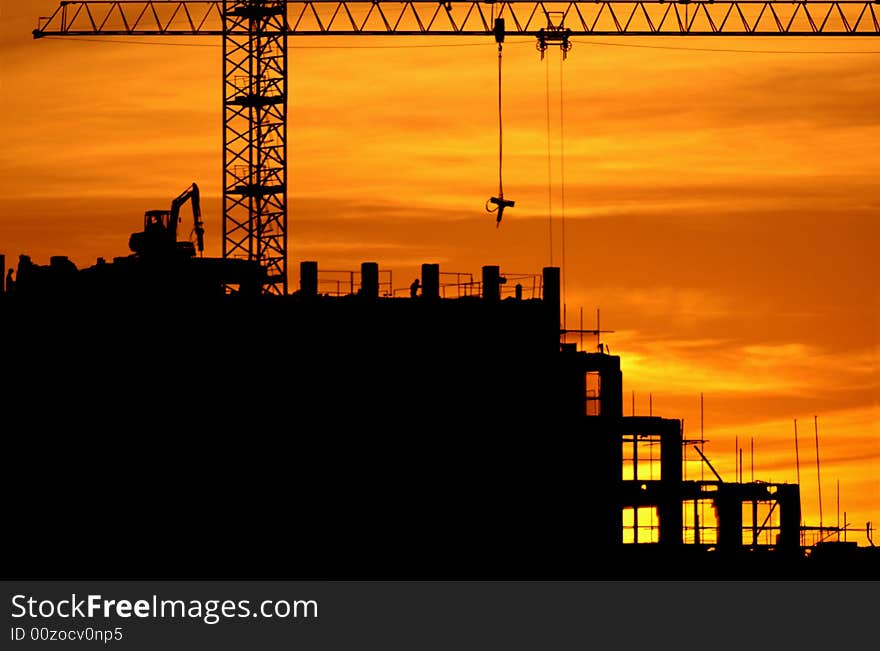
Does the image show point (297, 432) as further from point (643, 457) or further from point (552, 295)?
point (643, 457)

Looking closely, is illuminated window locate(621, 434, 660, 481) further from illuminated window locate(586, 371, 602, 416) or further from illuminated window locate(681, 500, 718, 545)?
illuminated window locate(586, 371, 602, 416)

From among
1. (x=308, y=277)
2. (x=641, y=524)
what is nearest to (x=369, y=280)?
(x=308, y=277)

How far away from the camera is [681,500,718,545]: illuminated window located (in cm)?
15825

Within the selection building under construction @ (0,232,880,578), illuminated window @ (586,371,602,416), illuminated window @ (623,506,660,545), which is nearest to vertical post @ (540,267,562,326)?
building under construction @ (0,232,880,578)

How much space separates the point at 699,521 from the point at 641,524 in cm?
532

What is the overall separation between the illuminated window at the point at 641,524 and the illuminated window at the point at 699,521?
2799mm

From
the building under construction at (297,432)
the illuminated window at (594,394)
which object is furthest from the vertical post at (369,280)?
the illuminated window at (594,394)

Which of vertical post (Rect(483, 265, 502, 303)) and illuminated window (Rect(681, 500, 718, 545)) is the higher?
vertical post (Rect(483, 265, 502, 303))

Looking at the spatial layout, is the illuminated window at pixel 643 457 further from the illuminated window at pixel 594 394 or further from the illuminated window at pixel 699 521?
the illuminated window at pixel 594 394

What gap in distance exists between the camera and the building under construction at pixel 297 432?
12950 centimetres

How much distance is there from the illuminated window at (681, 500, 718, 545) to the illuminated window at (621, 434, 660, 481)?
2.53 m

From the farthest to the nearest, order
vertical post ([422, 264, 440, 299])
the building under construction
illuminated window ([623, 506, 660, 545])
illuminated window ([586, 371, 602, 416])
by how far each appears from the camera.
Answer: illuminated window ([623, 506, 660, 545]) → illuminated window ([586, 371, 602, 416]) → vertical post ([422, 264, 440, 299]) → the building under construction

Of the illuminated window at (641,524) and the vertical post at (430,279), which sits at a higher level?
the vertical post at (430,279)
